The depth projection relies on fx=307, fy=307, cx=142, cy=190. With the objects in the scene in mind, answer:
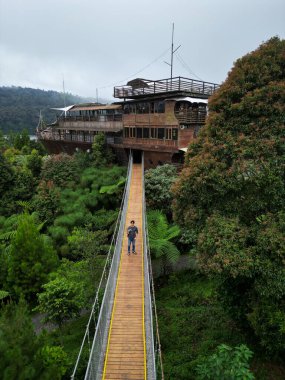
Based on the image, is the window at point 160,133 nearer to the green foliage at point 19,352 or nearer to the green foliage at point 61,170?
the green foliage at point 61,170

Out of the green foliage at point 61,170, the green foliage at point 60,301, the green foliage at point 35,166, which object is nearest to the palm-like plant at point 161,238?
the green foliage at point 60,301

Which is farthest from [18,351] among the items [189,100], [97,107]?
[97,107]

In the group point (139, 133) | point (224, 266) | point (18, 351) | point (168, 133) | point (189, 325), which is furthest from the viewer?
point (139, 133)

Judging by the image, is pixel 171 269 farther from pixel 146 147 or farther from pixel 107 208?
pixel 146 147

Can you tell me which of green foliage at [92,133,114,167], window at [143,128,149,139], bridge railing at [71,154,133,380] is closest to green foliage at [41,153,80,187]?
green foliage at [92,133,114,167]

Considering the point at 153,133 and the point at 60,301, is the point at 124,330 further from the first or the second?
the point at 153,133

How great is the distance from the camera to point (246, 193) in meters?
7.96

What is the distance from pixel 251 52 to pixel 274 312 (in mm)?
6920

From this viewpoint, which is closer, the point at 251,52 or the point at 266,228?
the point at 266,228

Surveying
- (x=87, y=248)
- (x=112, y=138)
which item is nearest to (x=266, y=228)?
(x=87, y=248)

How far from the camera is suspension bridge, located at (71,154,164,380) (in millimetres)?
6683

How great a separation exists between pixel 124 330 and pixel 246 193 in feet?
15.4

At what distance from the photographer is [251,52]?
8688 millimetres

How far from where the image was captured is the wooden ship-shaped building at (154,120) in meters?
19.8
